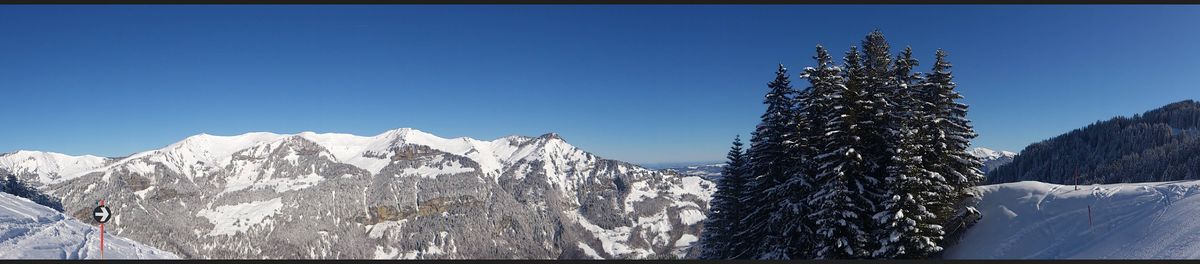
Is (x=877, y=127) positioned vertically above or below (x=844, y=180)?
above

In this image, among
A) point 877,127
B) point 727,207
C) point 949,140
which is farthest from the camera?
point 727,207

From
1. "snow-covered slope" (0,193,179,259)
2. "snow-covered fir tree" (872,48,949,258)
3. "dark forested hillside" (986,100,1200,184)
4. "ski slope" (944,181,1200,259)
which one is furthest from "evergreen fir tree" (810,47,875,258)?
"dark forested hillside" (986,100,1200,184)

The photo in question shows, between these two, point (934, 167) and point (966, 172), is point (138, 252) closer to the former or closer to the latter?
point (934, 167)

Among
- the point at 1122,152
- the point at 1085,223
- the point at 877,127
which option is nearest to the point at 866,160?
the point at 877,127

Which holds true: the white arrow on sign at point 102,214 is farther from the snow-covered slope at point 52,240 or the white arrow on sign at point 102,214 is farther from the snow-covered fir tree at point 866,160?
the snow-covered fir tree at point 866,160

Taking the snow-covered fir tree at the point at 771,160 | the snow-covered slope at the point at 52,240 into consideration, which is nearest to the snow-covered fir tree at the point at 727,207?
the snow-covered fir tree at the point at 771,160

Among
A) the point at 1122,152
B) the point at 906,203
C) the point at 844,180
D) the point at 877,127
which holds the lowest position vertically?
the point at 906,203

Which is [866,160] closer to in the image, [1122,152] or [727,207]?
[727,207]
